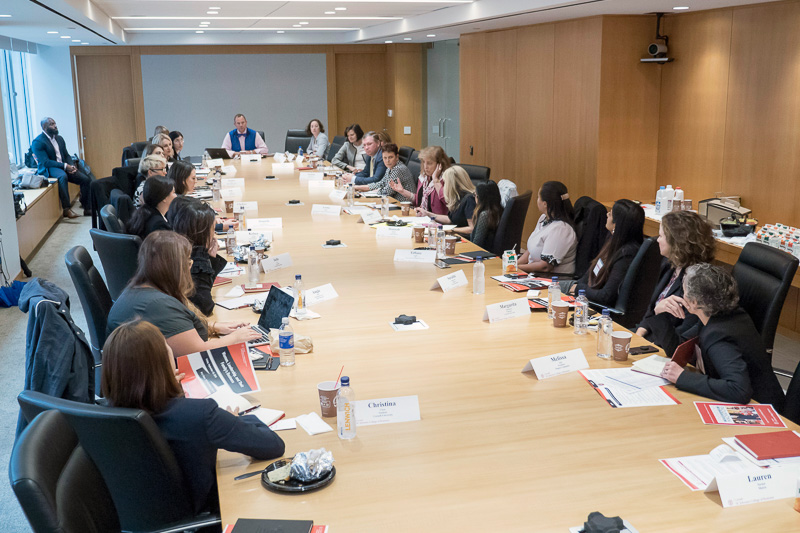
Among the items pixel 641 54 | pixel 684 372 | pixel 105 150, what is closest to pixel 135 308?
pixel 684 372

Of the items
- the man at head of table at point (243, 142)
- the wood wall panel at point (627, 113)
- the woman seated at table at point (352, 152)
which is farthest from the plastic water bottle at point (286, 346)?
the man at head of table at point (243, 142)

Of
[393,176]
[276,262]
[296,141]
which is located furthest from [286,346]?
[296,141]

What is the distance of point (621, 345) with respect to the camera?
125 inches

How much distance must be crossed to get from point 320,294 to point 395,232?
189 cm

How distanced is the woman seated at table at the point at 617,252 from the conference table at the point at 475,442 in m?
0.77

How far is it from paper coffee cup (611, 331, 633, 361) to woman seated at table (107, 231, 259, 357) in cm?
162

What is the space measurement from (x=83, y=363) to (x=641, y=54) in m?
6.00

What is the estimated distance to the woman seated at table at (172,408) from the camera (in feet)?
7.41

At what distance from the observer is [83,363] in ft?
10.5

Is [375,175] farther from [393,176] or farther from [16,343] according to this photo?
[16,343]

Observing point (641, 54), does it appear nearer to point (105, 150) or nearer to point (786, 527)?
point (786, 527)

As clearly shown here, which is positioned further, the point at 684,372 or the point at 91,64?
the point at 91,64

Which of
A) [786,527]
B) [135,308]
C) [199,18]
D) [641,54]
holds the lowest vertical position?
[786,527]

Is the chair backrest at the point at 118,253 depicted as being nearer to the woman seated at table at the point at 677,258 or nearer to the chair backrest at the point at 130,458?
the chair backrest at the point at 130,458
